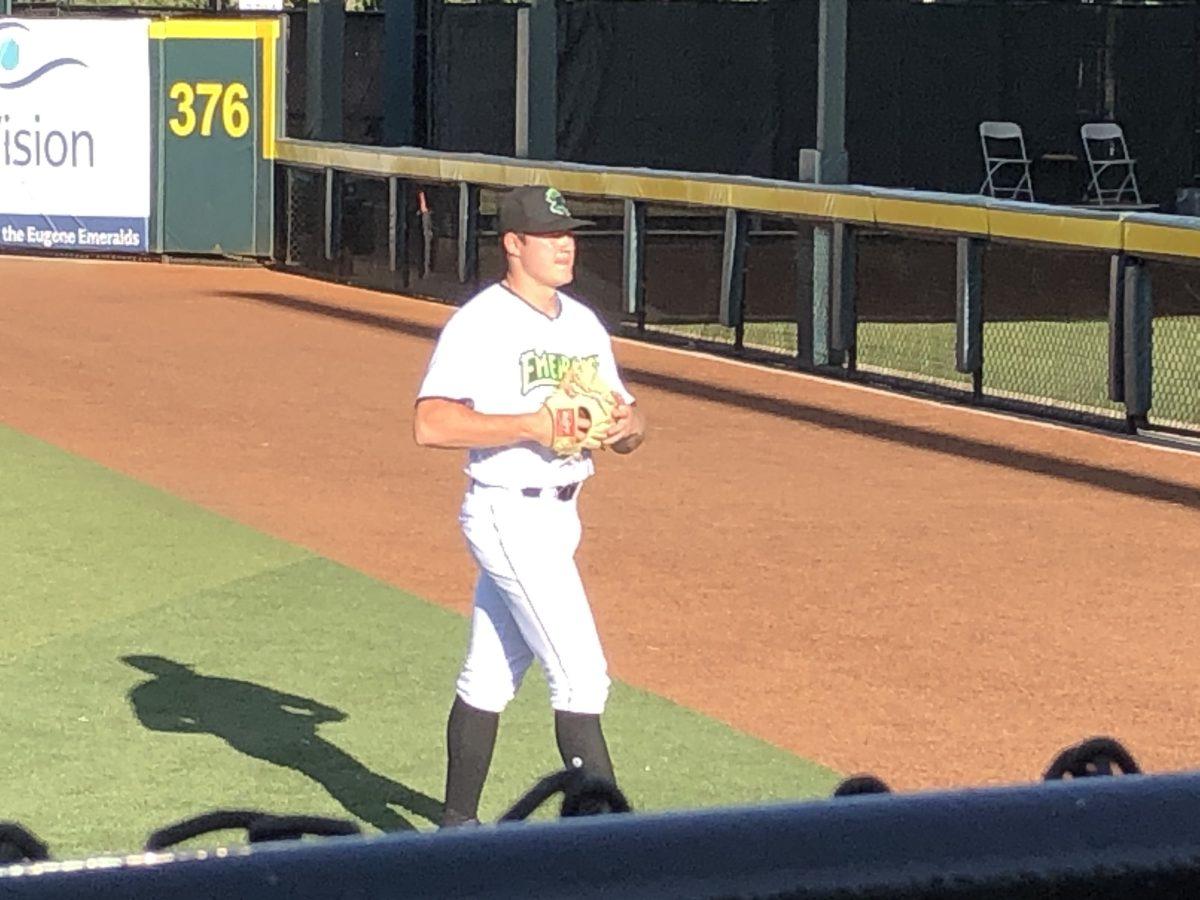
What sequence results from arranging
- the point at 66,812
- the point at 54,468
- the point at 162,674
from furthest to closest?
the point at 54,468 < the point at 162,674 < the point at 66,812

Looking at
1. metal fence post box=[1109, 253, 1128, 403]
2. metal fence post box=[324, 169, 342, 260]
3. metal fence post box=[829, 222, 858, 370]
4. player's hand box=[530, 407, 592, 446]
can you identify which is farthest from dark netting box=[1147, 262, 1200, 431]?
metal fence post box=[324, 169, 342, 260]

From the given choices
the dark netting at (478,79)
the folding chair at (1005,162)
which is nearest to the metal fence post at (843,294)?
the dark netting at (478,79)

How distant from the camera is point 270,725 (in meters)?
6.98

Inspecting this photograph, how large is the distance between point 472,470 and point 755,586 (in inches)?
147

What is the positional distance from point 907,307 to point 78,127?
1007cm

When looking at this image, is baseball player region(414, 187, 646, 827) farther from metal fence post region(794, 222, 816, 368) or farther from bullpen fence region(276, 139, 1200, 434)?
metal fence post region(794, 222, 816, 368)

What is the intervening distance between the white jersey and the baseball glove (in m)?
0.10

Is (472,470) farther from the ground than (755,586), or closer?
farther from the ground

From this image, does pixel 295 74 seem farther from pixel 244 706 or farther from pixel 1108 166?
pixel 244 706

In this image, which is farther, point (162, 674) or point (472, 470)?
point (162, 674)

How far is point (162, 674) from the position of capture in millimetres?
7590

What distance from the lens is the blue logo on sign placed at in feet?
72.2

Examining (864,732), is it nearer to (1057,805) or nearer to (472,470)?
(472,470)

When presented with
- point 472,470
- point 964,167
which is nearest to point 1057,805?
point 472,470
